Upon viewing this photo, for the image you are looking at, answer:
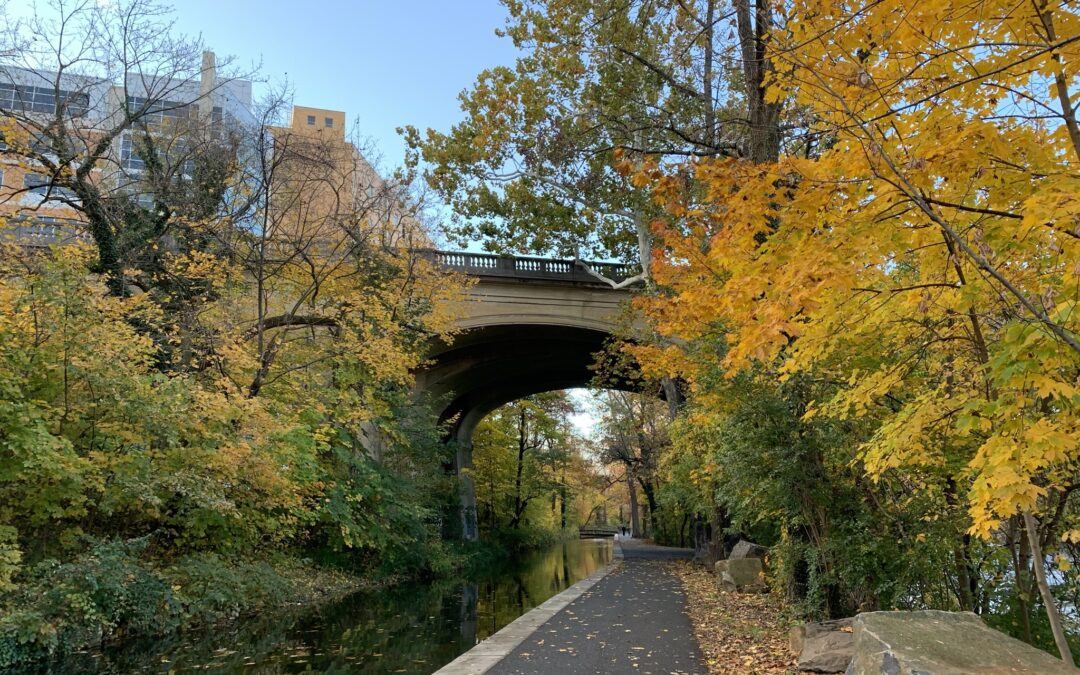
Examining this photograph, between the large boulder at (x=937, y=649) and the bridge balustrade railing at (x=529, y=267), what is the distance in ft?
61.5

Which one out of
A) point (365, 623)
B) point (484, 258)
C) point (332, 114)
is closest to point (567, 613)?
point (365, 623)

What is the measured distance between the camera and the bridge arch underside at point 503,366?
25.2 meters

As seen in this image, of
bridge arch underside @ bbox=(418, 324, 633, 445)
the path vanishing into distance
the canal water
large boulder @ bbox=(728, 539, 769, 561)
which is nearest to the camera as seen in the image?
the path vanishing into distance

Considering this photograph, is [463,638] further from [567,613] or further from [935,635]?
[935,635]

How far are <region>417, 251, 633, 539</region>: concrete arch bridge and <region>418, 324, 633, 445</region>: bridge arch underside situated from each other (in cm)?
4

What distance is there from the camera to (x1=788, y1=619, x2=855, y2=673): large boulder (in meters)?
5.16

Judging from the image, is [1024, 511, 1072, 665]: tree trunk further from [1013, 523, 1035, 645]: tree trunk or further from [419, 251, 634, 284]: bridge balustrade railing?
[419, 251, 634, 284]: bridge balustrade railing

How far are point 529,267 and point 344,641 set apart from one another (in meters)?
16.4

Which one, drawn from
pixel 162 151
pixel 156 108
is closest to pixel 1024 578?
pixel 156 108

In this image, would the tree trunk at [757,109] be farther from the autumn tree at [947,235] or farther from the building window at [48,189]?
the building window at [48,189]

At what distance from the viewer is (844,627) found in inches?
238

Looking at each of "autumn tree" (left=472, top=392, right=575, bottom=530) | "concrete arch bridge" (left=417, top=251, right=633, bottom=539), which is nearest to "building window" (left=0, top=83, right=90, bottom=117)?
"concrete arch bridge" (left=417, top=251, right=633, bottom=539)

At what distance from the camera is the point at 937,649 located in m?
3.72

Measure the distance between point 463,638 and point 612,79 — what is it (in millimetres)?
9547
